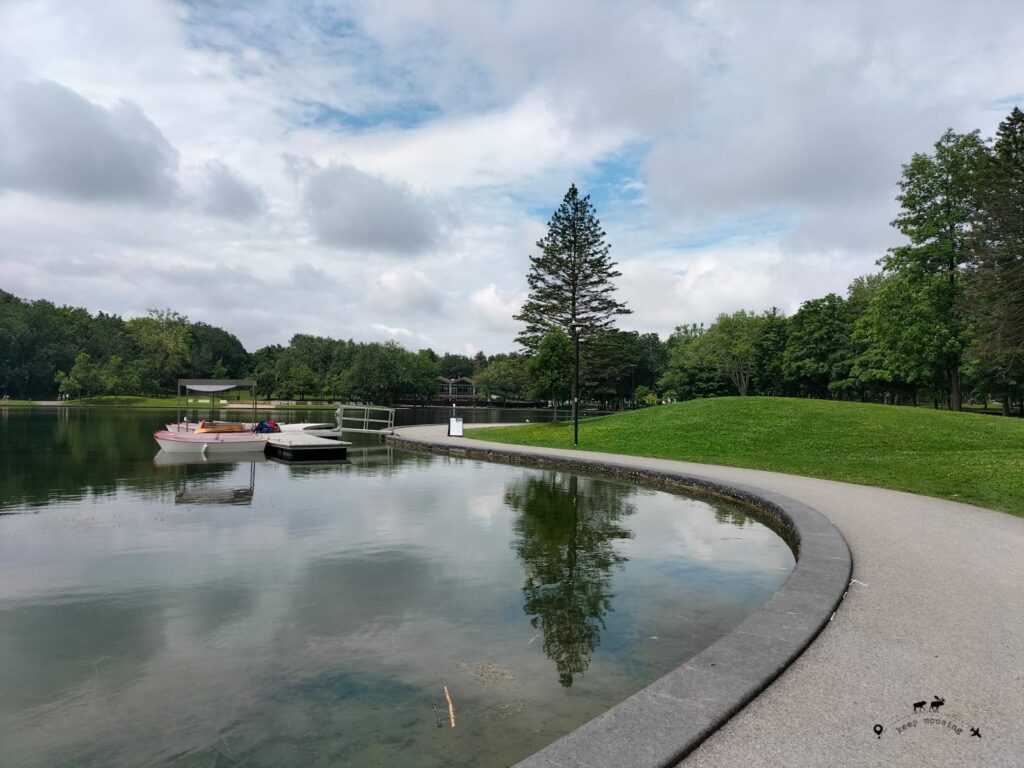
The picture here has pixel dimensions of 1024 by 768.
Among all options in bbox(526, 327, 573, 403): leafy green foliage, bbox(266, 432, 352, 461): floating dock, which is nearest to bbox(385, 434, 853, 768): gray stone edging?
bbox(266, 432, 352, 461): floating dock

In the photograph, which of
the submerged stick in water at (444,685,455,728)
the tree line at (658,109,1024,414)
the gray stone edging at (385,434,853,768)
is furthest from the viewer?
the tree line at (658,109,1024,414)

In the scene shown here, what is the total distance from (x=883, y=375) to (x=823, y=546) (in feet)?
136

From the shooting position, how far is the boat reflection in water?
47.1 ft

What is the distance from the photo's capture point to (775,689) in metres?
3.79

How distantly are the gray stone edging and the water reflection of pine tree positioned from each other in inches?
56.9

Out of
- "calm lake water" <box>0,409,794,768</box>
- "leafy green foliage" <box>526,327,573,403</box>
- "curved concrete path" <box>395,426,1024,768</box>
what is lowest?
"calm lake water" <box>0,409,794,768</box>

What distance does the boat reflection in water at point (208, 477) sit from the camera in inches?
565

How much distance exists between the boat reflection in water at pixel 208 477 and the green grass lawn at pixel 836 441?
12.0 metres

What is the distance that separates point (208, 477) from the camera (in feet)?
59.2

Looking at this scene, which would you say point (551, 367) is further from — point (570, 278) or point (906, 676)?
point (906, 676)

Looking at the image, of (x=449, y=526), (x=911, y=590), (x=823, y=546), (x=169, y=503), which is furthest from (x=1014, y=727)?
(x=169, y=503)

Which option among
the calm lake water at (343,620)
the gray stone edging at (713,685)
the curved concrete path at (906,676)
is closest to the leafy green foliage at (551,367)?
the calm lake water at (343,620)

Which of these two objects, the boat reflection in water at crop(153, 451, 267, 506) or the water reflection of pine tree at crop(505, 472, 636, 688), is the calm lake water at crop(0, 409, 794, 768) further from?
the boat reflection in water at crop(153, 451, 267, 506)

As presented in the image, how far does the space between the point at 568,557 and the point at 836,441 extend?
51.3 feet
